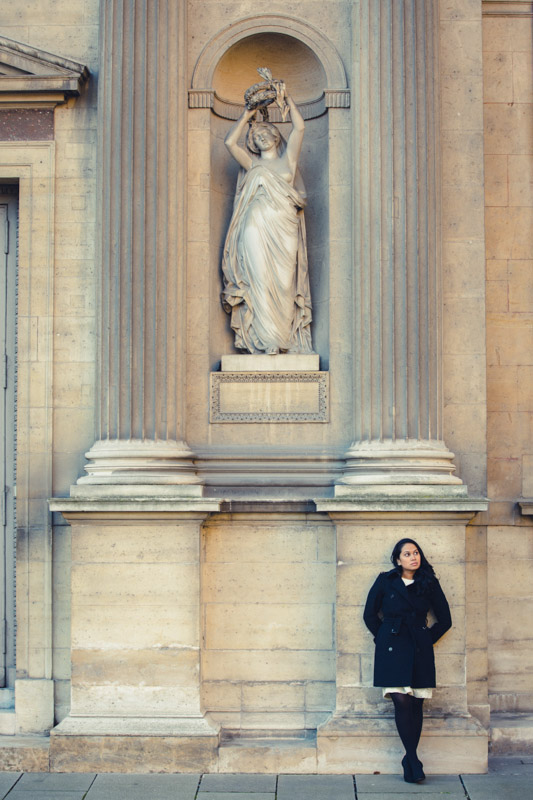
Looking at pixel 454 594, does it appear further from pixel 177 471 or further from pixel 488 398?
pixel 177 471

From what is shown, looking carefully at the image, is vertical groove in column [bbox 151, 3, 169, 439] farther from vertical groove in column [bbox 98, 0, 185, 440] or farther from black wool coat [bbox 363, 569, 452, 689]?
black wool coat [bbox 363, 569, 452, 689]

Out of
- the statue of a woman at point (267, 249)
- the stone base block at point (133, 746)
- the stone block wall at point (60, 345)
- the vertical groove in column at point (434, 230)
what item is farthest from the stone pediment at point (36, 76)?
the stone base block at point (133, 746)

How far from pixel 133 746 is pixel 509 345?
17.6 feet

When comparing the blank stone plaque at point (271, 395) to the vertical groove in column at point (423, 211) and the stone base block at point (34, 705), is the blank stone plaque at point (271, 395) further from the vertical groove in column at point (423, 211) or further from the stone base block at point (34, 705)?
the stone base block at point (34, 705)

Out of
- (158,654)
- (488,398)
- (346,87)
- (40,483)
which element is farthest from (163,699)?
(346,87)

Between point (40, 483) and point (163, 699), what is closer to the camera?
point (163, 699)

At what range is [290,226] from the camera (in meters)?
10.9

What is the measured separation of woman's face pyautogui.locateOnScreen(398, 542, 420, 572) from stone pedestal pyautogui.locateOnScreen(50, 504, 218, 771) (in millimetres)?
1790

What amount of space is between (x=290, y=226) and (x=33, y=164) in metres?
2.73

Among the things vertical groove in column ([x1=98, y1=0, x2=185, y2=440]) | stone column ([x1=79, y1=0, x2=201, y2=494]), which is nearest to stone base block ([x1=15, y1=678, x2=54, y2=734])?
stone column ([x1=79, y1=0, x2=201, y2=494])

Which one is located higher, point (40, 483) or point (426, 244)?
point (426, 244)

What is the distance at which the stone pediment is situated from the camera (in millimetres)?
10719

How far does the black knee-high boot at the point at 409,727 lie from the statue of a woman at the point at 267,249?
364 centimetres

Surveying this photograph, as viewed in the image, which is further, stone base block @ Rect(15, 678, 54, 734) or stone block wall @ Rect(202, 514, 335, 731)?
stone base block @ Rect(15, 678, 54, 734)
